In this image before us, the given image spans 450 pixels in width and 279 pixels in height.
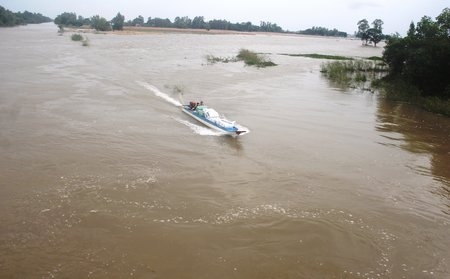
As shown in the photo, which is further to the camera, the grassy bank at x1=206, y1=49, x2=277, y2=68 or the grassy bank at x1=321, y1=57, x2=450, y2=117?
the grassy bank at x1=206, y1=49, x2=277, y2=68

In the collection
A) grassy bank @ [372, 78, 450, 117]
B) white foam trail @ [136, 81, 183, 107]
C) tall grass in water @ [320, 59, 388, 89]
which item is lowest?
white foam trail @ [136, 81, 183, 107]

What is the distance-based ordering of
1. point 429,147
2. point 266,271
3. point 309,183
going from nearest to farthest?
point 266,271 < point 309,183 < point 429,147

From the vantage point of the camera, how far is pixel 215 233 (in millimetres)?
10727

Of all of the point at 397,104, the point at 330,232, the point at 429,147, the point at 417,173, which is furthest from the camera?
the point at 397,104

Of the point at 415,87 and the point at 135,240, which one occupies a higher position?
the point at 415,87

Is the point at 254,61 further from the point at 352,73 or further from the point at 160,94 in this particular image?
the point at 160,94

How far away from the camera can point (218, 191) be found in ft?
43.4

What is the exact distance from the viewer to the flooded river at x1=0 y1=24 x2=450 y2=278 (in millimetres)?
9703

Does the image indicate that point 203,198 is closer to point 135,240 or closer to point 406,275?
point 135,240

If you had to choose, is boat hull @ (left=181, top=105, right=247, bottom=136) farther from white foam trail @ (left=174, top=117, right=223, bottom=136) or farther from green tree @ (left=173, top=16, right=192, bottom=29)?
green tree @ (left=173, top=16, right=192, bottom=29)

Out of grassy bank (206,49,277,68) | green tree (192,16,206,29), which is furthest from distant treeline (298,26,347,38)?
grassy bank (206,49,277,68)

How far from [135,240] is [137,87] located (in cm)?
2206

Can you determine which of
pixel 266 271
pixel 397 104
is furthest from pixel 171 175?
pixel 397 104

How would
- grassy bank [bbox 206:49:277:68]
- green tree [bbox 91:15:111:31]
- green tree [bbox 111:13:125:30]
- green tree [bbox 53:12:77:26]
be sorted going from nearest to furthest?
1. grassy bank [bbox 206:49:277:68]
2. green tree [bbox 91:15:111:31]
3. green tree [bbox 111:13:125:30]
4. green tree [bbox 53:12:77:26]
